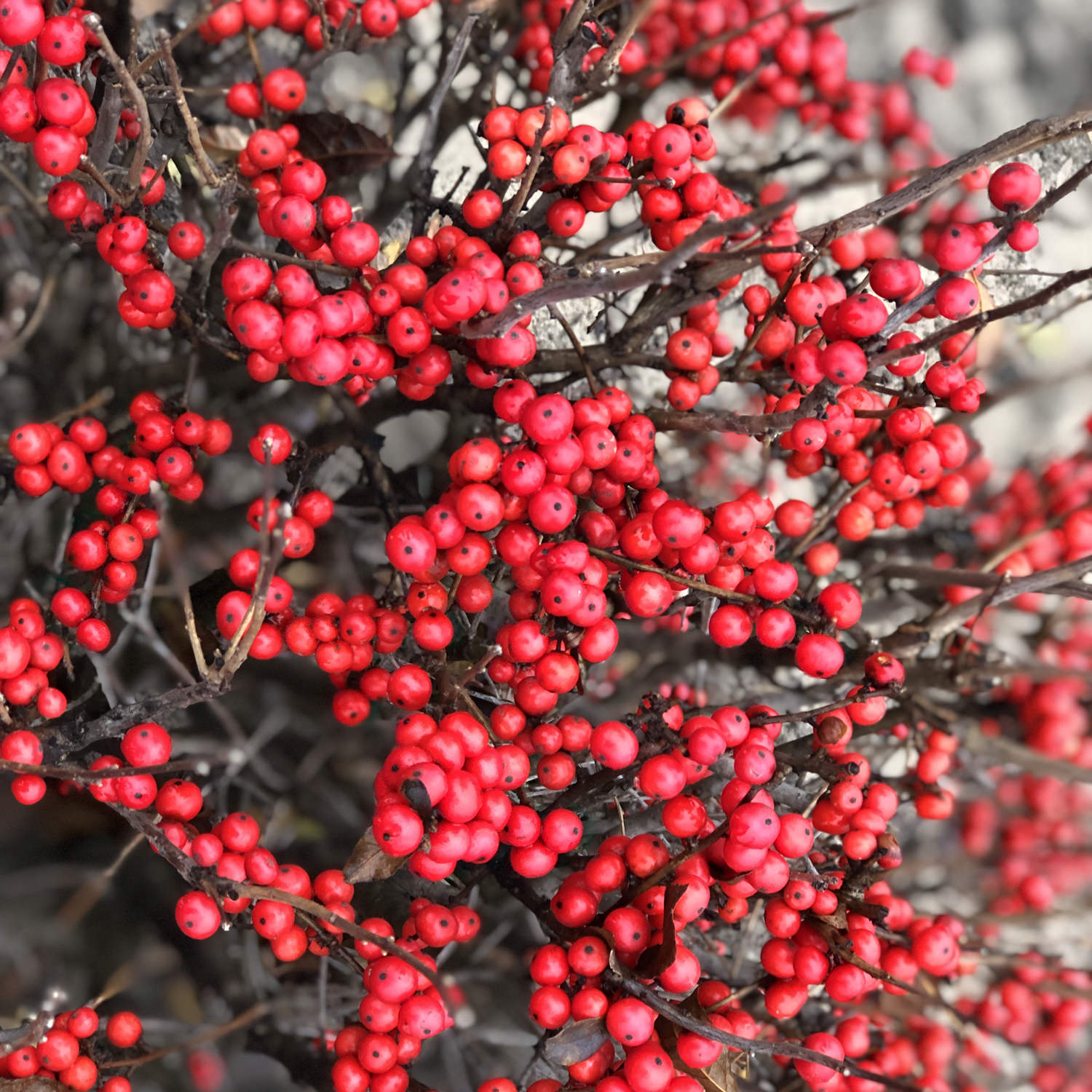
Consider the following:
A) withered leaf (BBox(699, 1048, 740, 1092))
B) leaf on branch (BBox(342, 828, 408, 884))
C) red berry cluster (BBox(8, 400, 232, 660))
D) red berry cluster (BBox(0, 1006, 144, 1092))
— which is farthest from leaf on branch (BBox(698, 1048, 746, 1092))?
red berry cluster (BBox(8, 400, 232, 660))

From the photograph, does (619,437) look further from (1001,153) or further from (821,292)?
(1001,153)

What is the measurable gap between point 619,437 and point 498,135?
Answer: 29 cm

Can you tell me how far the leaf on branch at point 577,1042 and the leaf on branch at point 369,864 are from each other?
0.60 feet

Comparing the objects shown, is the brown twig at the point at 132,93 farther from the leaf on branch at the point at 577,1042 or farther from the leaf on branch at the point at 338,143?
the leaf on branch at the point at 577,1042

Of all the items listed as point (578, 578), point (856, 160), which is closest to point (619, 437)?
point (578, 578)

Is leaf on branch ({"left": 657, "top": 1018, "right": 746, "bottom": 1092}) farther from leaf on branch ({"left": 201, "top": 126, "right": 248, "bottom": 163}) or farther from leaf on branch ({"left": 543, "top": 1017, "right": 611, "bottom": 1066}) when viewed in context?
leaf on branch ({"left": 201, "top": 126, "right": 248, "bottom": 163})

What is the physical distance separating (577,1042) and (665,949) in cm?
10

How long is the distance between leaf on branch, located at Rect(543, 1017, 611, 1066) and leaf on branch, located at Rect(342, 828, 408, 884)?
184mm

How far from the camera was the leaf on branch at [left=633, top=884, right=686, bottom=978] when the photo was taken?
700mm

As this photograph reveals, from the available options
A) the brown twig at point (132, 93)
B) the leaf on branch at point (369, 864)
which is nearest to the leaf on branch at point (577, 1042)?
the leaf on branch at point (369, 864)

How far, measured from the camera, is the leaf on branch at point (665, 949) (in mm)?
700

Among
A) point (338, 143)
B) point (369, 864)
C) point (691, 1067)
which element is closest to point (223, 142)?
point (338, 143)

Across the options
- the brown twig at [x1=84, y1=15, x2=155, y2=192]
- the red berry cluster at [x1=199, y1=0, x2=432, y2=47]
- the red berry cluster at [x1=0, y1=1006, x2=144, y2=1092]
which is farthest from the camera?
the red berry cluster at [x1=199, y1=0, x2=432, y2=47]

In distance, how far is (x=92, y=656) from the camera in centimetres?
89
